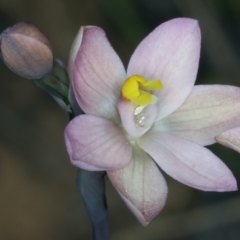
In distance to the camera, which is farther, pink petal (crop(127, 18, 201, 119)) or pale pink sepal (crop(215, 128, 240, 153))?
pink petal (crop(127, 18, 201, 119))

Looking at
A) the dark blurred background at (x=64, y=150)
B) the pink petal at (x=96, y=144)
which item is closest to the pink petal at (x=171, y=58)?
the pink petal at (x=96, y=144)

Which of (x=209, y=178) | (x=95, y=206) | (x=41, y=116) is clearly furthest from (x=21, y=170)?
(x=209, y=178)

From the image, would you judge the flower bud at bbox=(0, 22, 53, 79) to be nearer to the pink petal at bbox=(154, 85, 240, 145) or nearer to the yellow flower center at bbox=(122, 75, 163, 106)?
the yellow flower center at bbox=(122, 75, 163, 106)

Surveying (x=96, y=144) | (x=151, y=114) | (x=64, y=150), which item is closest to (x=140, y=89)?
(x=151, y=114)

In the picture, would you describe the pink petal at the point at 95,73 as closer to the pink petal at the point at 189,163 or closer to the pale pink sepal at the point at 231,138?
the pink petal at the point at 189,163

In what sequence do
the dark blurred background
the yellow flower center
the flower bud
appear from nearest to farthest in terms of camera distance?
the flower bud, the yellow flower center, the dark blurred background

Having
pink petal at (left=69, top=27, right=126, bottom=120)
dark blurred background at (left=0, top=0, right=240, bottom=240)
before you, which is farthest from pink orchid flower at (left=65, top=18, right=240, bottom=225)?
dark blurred background at (left=0, top=0, right=240, bottom=240)
